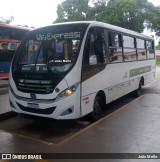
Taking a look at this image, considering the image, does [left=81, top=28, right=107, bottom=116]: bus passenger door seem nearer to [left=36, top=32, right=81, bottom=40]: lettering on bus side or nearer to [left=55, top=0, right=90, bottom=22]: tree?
[left=36, top=32, right=81, bottom=40]: lettering on bus side

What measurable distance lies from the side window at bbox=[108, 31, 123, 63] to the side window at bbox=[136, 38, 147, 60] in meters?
2.39

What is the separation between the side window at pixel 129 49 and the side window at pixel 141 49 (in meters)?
0.62

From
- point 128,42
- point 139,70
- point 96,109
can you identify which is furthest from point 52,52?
point 139,70

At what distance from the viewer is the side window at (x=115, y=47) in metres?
8.26

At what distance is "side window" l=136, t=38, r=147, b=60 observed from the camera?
37.3ft

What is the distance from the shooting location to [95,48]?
7156 millimetres

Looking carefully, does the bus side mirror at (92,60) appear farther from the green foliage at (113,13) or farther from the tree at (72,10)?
the tree at (72,10)

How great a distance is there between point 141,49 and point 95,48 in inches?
207

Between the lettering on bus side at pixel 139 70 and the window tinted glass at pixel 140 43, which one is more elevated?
the window tinted glass at pixel 140 43

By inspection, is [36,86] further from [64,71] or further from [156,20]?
[156,20]

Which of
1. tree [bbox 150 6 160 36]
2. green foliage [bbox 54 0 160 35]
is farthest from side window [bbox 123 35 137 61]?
tree [bbox 150 6 160 36]

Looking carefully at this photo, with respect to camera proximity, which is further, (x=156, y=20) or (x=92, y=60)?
(x=156, y=20)

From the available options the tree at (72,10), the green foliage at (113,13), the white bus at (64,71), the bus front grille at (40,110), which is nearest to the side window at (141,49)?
the white bus at (64,71)

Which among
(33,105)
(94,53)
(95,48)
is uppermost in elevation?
(95,48)
